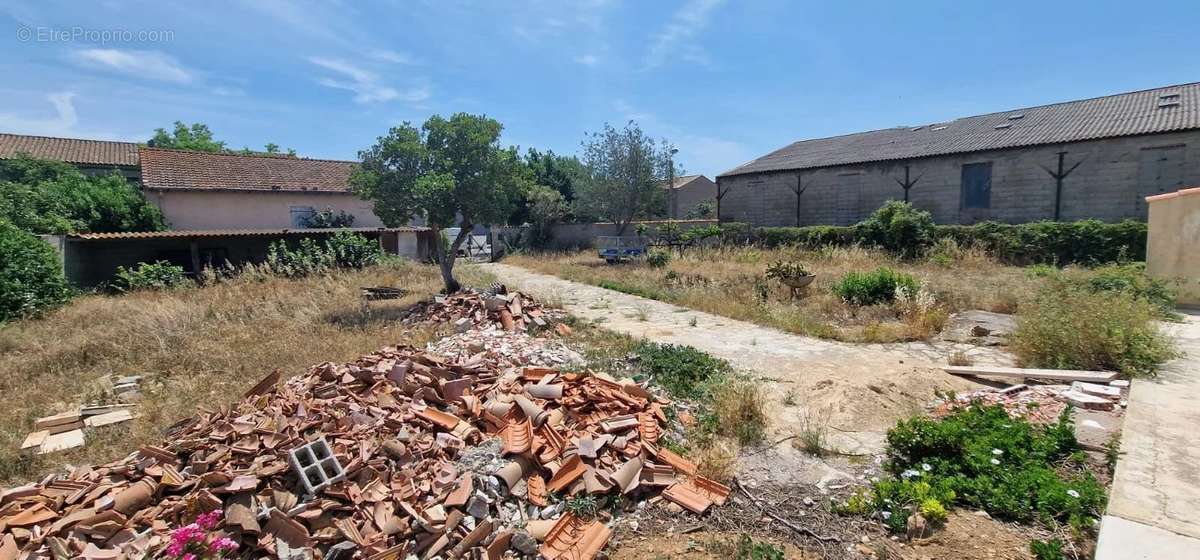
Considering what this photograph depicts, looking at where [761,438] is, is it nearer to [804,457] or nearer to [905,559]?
[804,457]

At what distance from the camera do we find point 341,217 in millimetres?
22859

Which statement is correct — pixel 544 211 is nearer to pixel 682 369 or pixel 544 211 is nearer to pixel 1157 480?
pixel 682 369

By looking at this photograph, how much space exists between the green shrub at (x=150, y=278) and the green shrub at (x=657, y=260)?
42.3 feet

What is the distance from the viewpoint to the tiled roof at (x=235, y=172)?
20.2 metres

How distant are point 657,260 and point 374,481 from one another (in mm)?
14548

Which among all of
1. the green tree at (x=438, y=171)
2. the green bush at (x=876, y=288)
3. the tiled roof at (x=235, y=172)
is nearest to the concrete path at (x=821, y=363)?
the green bush at (x=876, y=288)

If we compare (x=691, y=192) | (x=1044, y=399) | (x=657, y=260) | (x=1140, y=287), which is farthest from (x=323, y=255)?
(x=691, y=192)

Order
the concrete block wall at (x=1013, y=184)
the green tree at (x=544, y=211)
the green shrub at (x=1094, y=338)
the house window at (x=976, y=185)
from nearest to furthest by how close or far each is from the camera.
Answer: the green shrub at (x=1094, y=338), the concrete block wall at (x=1013, y=184), the house window at (x=976, y=185), the green tree at (x=544, y=211)

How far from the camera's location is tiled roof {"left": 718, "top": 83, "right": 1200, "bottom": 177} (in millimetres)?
17391

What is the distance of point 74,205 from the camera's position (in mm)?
17328

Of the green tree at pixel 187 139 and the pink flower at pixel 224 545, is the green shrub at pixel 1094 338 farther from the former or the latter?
the green tree at pixel 187 139

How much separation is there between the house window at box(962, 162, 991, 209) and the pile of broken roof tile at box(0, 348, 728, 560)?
20.9 m

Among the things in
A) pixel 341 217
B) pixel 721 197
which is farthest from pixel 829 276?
pixel 341 217

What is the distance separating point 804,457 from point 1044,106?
25052 millimetres
